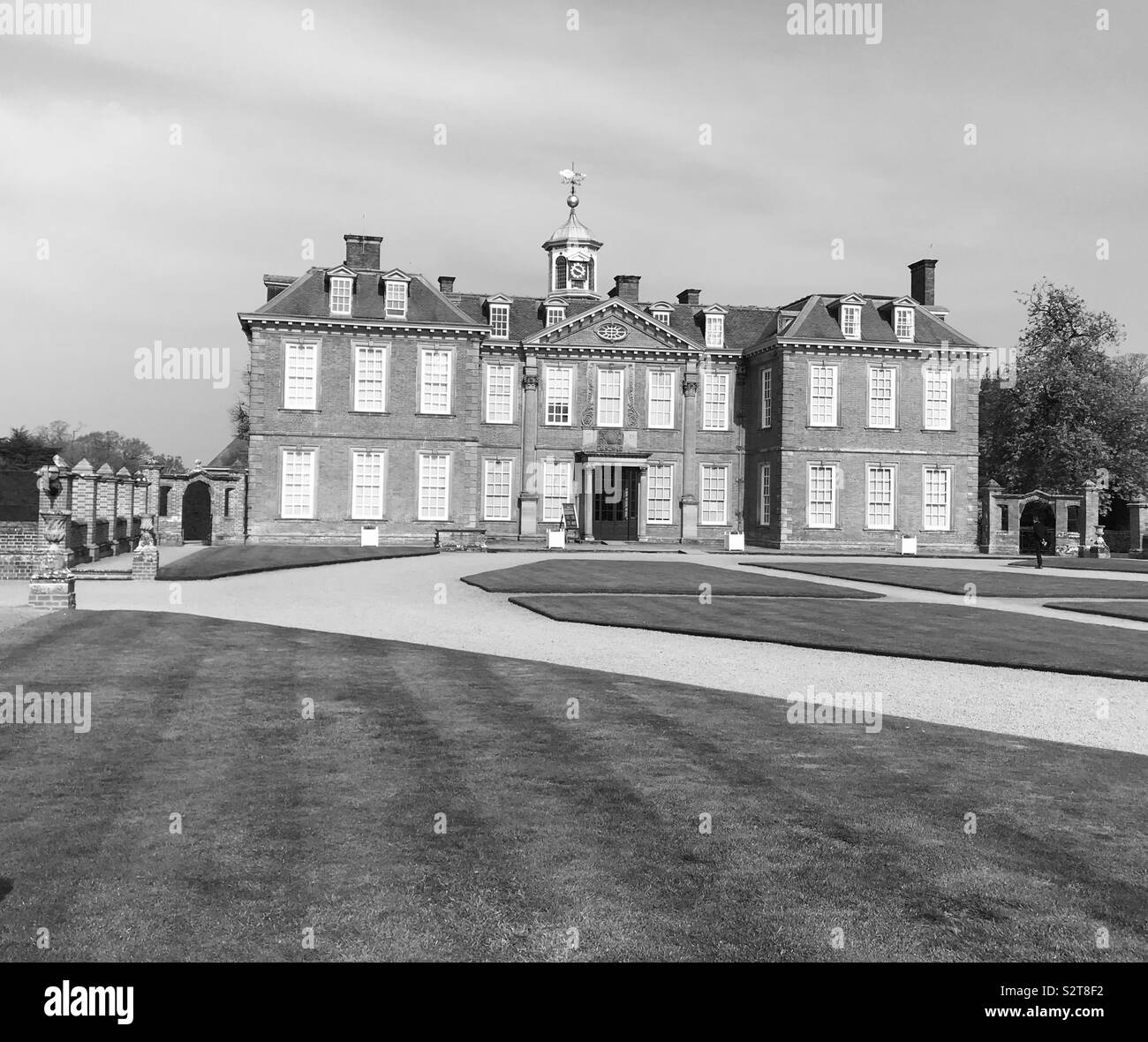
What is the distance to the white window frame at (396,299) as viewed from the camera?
4391cm

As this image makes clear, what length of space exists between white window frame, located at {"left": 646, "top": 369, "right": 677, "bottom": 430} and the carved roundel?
2013mm

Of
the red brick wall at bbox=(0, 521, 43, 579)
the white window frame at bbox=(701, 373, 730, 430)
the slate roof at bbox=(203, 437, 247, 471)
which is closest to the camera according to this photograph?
the red brick wall at bbox=(0, 521, 43, 579)

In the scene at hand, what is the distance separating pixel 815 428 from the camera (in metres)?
47.4

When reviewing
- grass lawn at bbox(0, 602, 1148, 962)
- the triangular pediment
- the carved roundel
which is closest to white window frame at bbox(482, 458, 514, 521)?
the triangular pediment

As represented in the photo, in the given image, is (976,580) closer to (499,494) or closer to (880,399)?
(880,399)

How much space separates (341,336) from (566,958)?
134 feet

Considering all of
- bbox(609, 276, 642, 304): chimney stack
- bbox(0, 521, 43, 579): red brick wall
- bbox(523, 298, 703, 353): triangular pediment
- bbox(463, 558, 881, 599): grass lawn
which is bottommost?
bbox(463, 558, 881, 599): grass lawn

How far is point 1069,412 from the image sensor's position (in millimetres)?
58188

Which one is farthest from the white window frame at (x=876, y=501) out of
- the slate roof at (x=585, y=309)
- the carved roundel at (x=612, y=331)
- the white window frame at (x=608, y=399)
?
the carved roundel at (x=612, y=331)

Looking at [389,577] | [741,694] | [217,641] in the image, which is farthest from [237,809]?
[389,577]

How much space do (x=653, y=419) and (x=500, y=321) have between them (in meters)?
7.99

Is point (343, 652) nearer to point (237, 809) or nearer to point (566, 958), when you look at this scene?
point (237, 809)

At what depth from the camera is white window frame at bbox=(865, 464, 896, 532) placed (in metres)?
48.1

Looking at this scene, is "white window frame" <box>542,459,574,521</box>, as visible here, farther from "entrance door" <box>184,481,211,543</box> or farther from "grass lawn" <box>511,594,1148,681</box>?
"grass lawn" <box>511,594,1148,681</box>
